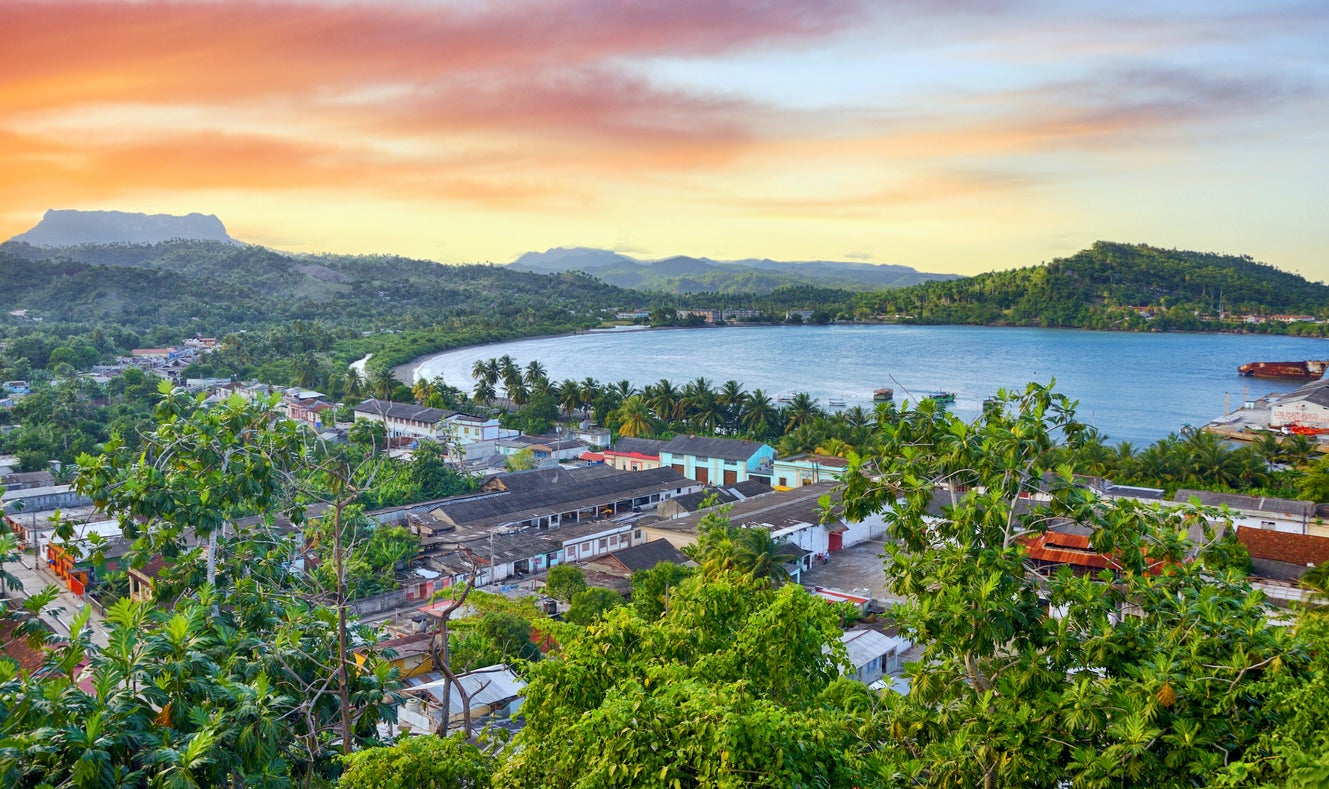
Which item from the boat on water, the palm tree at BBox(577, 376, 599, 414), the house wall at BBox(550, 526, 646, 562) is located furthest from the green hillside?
the boat on water

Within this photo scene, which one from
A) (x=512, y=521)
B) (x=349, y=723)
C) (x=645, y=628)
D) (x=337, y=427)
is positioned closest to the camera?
(x=349, y=723)

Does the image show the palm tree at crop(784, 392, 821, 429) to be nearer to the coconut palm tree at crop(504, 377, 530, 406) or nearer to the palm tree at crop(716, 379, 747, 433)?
the palm tree at crop(716, 379, 747, 433)

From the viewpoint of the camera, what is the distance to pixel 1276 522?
18.0m

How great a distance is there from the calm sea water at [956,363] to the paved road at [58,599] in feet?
104

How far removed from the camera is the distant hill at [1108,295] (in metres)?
87.7

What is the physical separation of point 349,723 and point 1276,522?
1993cm

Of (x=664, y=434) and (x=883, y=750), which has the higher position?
(x=883, y=750)

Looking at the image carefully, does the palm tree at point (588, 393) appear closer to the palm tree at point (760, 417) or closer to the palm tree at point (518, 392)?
the palm tree at point (518, 392)

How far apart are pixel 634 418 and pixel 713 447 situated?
592cm

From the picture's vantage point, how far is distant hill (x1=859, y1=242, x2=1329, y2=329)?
8769 centimetres

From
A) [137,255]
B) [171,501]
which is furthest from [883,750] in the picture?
[137,255]

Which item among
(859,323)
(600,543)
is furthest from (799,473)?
(859,323)

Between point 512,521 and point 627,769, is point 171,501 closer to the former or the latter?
point 627,769

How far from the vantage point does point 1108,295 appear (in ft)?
298
